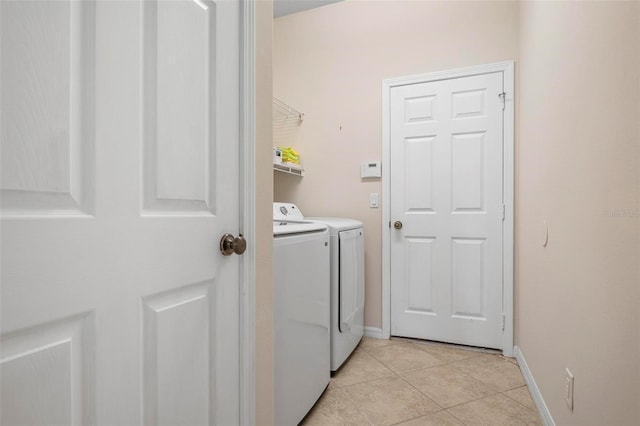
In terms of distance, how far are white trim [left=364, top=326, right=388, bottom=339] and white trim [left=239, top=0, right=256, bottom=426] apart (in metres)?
1.80

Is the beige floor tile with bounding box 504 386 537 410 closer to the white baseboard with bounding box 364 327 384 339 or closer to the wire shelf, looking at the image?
the white baseboard with bounding box 364 327 384 339

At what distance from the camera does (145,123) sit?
2.42 feet

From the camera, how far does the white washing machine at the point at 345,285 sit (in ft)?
6.60

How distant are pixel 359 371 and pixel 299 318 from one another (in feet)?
2.87

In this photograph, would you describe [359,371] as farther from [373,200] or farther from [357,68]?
[357,68]

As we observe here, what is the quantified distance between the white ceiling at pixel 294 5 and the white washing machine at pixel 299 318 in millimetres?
2069

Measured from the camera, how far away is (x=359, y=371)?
2125 millimetres

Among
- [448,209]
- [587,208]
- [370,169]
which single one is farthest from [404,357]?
[587,208]

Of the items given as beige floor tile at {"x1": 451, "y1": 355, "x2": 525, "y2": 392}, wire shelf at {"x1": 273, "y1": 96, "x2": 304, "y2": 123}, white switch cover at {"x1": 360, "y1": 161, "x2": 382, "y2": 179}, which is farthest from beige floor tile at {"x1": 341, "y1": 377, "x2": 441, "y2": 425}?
wire shelf at {"x1": 273, "y1": 96, "x2": 304, "y2": 123}

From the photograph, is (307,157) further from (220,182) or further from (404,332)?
(220,182)

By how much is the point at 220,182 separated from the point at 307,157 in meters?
2.03

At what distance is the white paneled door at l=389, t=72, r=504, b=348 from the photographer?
7.92 ft

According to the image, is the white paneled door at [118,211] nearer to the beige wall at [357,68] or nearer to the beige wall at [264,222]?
the beige wall at [264,222]

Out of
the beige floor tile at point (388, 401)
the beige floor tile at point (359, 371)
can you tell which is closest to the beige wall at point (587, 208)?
the beige floor tile at point (388, 401)
